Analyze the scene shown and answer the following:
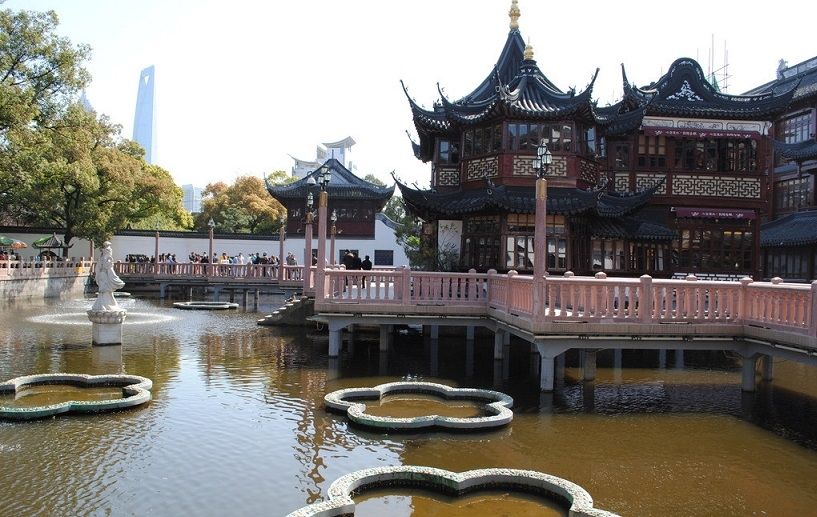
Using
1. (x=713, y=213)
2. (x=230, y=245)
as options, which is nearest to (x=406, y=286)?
(x=713, y=213)

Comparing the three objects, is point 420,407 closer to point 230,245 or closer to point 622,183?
point 622,183

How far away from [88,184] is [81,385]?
2386 centimetres

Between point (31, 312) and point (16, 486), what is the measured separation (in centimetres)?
2005

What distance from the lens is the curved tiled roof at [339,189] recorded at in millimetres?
45531

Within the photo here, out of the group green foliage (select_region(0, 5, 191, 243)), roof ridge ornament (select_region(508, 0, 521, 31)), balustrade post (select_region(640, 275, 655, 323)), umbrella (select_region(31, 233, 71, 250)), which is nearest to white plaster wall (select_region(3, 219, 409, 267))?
umbrella (select_region(31, 233, 71, 250))

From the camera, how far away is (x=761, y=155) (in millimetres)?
23641

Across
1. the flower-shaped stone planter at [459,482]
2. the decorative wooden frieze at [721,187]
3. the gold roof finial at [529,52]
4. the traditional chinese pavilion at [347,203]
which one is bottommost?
the flower-shaped stone planter at [459,482]

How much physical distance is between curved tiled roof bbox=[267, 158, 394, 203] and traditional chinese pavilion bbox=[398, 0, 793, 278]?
20999 millimetres

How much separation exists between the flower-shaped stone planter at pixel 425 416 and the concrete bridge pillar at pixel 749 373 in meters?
4.79

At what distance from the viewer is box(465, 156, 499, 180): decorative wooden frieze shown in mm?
20672

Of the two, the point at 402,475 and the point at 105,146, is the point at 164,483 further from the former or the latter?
the point at 105,146

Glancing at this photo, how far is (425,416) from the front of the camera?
35.4 feet

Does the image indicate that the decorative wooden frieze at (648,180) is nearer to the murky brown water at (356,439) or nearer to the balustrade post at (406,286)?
the murky brown water at (356,439)

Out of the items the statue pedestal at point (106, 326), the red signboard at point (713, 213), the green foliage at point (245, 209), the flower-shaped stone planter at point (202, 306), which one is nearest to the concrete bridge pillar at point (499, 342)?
the statue pedestal at point (106, 326)
